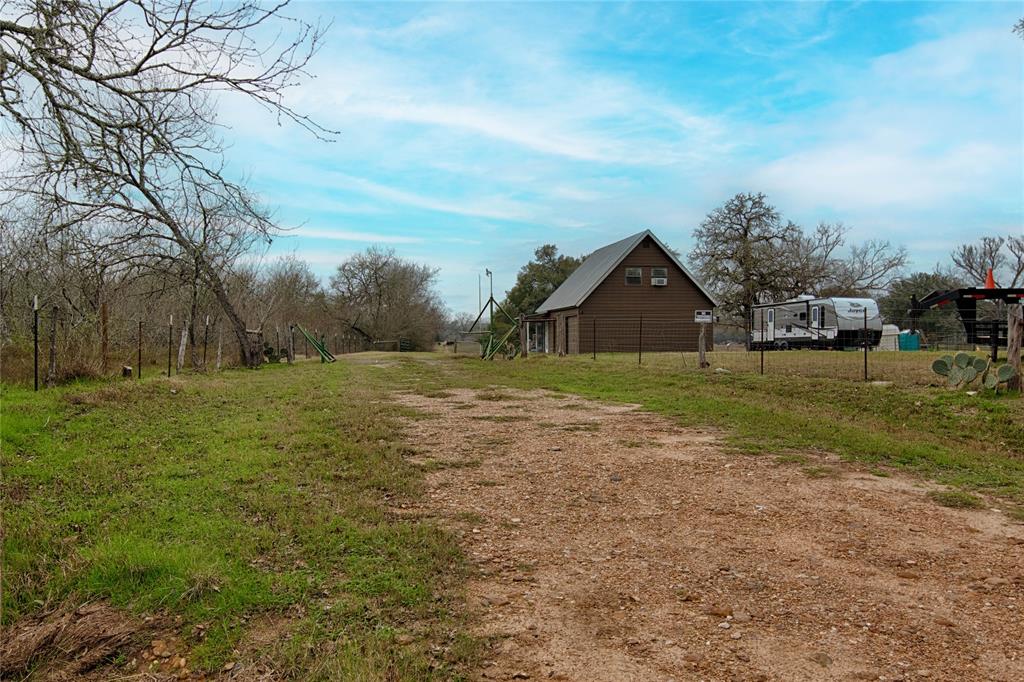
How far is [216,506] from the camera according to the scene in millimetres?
4809

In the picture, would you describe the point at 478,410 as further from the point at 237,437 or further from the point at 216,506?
the point at 216,506

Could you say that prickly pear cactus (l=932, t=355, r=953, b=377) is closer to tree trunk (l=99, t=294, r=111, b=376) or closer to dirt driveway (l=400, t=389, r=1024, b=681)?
dirt driveway (l=400, t=389, r=1024, b=681)

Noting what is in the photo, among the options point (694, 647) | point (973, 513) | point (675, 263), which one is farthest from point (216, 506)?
point (675, 263)

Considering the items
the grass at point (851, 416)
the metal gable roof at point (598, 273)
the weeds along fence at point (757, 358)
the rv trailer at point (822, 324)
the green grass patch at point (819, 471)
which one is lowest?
the green grass patch at point (819, 471)

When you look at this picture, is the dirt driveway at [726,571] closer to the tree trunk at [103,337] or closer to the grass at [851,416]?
the grass at [851,416]

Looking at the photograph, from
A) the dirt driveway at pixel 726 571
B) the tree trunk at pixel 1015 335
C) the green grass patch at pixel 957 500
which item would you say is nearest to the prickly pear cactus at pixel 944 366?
the tree trunk at pixel 1015 335

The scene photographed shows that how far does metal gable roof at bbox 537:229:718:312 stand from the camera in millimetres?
31000

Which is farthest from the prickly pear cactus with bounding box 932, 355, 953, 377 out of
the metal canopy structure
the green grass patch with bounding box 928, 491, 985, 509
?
the green grass patch with bounding box 928, 491, 985, 509

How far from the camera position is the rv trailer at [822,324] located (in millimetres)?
26219

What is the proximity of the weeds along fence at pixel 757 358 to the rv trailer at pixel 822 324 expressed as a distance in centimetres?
53

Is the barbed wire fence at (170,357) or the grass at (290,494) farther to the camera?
the barbed wire fence at (170,357)

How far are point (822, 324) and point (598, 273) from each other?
9.94 m

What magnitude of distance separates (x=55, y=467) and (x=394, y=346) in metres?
42.4

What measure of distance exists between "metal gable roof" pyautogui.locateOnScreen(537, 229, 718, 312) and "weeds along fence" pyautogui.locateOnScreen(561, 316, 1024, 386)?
1395mm
